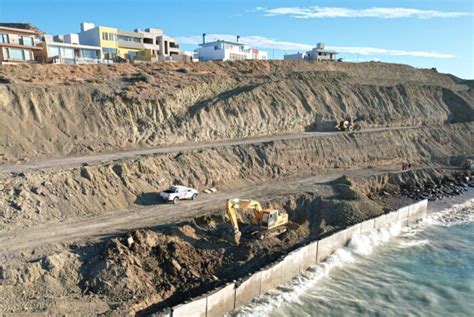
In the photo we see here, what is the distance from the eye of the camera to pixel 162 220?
21922 millimetres

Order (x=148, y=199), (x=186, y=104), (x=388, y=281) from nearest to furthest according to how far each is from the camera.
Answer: (x=388, y=281) < (x=148, y=199) < (x=186, y=104)

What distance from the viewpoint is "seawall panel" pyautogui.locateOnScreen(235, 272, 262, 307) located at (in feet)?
56.6

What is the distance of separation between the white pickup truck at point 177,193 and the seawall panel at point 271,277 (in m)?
8.73

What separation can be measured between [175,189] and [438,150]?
35200mm

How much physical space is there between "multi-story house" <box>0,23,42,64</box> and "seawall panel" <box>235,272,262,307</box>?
135ft

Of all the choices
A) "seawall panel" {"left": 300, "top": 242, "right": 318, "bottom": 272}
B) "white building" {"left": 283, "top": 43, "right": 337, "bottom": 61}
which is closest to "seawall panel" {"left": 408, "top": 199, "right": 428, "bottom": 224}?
"seawall panel" {"left": 300, "top": 242, "right": 318, "bottom": 272}

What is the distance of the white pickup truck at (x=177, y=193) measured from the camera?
A: 79.9 ft

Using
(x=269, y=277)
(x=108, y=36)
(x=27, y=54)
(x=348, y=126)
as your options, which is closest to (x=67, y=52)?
(x=27, y=54)

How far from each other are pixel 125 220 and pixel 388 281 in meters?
15.4

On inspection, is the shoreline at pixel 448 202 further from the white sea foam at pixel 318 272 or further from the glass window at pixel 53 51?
the glass window at pixel 53 51

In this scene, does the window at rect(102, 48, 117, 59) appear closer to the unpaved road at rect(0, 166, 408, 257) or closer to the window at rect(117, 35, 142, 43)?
the window at rect(117, 35, 142, 43)

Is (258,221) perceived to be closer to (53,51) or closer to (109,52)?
(53,51)

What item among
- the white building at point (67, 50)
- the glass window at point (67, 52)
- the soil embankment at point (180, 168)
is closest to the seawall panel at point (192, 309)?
the soil embankment at point (180, 168)

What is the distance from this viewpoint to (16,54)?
4509 cm
